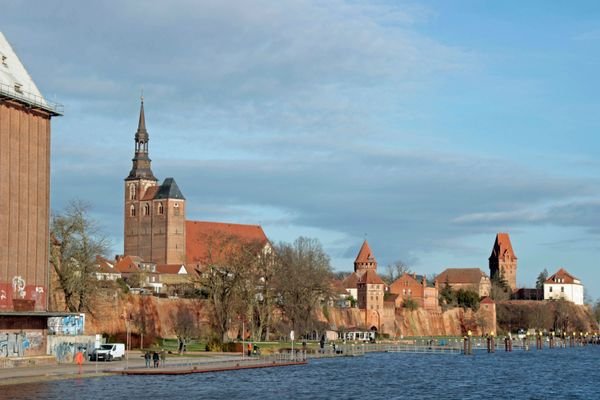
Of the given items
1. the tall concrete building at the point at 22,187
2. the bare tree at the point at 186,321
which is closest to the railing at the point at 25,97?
the tall concrete building at the point at 22,187

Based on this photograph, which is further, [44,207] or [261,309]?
[261,309]

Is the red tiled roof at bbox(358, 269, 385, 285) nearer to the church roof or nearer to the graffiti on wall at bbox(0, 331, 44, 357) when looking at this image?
the church roof

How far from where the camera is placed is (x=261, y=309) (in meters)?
115

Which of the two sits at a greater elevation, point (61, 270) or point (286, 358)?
point (61, 270)

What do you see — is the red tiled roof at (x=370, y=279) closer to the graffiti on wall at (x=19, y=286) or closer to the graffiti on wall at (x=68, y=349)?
the graffiti on wall at (x=68, y=349)

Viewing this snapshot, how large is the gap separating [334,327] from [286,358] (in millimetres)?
67314

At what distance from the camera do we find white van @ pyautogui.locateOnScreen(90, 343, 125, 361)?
7756cm

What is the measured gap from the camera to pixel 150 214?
622 feet

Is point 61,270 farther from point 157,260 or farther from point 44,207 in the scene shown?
point 157,260

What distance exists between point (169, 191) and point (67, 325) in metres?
106

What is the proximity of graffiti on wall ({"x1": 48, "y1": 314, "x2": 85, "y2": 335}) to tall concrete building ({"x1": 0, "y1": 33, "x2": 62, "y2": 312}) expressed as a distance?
5633mm

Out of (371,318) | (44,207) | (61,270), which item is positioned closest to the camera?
(44,207)

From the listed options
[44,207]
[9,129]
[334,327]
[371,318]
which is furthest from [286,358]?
[371,318]

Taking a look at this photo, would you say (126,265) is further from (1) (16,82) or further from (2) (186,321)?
(1) (16,82)
